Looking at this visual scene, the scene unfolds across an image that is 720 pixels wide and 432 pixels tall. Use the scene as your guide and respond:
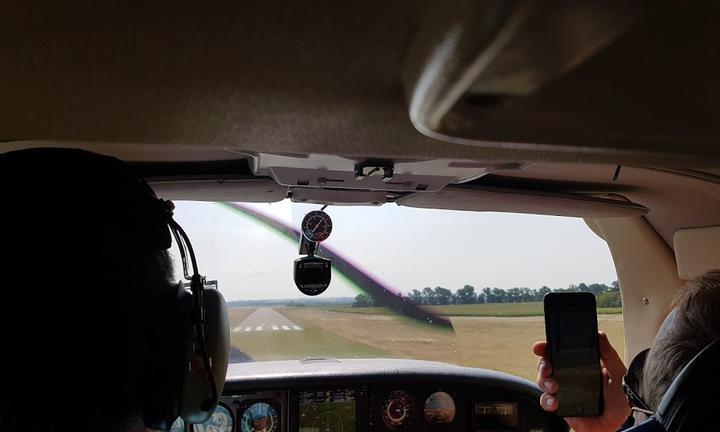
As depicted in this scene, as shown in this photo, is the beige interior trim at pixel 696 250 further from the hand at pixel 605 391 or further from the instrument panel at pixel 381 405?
the instrument panel at pixel 381 405

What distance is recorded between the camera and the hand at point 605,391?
1954mm

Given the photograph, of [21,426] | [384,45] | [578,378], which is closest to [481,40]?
[384,45]

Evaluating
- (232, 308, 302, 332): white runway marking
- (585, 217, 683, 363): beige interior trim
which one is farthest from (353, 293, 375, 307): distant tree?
(585, 217, 683, 363): beige interior trim

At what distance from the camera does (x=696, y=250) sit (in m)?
2.40

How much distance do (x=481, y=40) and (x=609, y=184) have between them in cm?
210

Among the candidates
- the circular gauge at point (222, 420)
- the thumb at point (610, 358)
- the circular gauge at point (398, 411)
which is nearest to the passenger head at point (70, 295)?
the thumb at point (610, 358)

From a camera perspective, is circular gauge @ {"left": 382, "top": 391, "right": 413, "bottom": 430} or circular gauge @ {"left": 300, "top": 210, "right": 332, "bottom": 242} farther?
circular gauge @ {"left": 382, "top": 391, "right": 413, "bottom": 430}

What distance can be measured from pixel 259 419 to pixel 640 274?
1.85m

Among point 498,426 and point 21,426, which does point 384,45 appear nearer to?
point 21,426

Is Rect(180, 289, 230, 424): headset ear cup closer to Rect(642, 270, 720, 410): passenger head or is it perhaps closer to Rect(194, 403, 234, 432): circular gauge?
Rect(642, 270, 720, 410): passenger head

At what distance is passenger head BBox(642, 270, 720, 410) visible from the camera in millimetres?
997

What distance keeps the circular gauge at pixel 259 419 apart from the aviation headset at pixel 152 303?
69.4 inches

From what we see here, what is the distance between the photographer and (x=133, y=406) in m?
0.79

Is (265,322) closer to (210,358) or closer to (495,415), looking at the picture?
(495,415)
